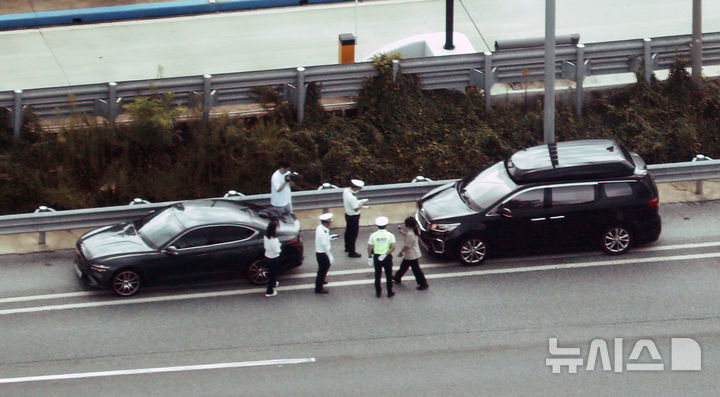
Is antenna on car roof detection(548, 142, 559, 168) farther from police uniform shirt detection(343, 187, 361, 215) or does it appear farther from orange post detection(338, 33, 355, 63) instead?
orange post detection(338, 33, 355, 63)

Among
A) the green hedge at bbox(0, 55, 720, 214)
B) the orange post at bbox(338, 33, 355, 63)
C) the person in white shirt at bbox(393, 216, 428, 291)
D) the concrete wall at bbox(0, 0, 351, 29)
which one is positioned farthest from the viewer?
the concrete wall at bbox(0, 0, 351, 29)

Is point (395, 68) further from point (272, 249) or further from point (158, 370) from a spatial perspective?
point (158, 370)

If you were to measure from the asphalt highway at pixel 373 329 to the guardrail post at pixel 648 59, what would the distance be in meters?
5.27

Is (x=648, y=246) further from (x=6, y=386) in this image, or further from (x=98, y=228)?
(x=6, y=386)

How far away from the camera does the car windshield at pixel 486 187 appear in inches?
683

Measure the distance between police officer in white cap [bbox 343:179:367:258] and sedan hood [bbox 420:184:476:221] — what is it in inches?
44.4

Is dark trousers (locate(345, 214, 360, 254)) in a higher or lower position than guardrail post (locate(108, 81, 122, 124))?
lower

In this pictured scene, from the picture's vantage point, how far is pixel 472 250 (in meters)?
17.2

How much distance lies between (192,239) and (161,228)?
638 mm

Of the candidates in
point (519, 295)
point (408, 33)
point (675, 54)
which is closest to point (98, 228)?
point (519, 295)

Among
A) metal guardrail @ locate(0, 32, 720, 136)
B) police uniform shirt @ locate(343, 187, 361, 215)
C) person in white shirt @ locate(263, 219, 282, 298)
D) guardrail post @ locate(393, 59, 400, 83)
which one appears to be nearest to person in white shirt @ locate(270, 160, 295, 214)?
police uniform shirt @ locate(343, 187, 361, 215)

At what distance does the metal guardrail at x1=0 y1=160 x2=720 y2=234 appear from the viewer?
1811 centimetres

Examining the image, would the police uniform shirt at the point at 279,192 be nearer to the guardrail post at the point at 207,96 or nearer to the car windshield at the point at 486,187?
the car windshield at the point at 486,187

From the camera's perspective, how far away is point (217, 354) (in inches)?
586
